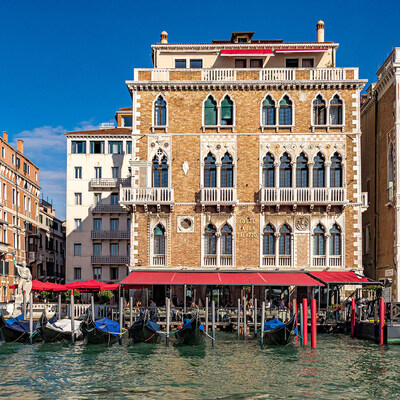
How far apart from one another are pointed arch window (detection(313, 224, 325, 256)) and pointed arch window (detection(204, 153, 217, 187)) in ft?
18.3

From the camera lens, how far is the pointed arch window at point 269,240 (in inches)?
1250

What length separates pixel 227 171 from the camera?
3231 centimetres

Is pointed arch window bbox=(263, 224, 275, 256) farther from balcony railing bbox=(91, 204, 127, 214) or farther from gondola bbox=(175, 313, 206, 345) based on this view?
balcony railing bbox=(91, 204, 127, 214)

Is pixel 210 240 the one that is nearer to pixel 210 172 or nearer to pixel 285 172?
pixel 210 172

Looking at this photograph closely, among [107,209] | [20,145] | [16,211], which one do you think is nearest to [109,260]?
[107,209]

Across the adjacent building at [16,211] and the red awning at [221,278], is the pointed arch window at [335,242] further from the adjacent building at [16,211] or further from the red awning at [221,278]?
the adjacent building at [16,211]

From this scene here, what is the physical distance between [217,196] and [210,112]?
14.6 ft

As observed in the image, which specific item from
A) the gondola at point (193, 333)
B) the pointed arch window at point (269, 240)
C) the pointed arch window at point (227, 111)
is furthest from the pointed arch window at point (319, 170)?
the gondola at point (193, 333)

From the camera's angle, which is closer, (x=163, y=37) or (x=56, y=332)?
→ (x=56, y=332)

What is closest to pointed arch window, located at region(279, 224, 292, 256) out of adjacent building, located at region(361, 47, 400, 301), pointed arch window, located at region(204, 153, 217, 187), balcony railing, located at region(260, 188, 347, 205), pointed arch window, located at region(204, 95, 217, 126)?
balcony railing, located at region(260, 188, 347, 205)

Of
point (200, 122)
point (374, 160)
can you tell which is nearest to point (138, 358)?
point (200, 122)

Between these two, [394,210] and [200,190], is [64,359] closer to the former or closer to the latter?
[200,190]

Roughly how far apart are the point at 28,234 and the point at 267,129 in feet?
89.5

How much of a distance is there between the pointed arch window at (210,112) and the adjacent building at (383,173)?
896cm
